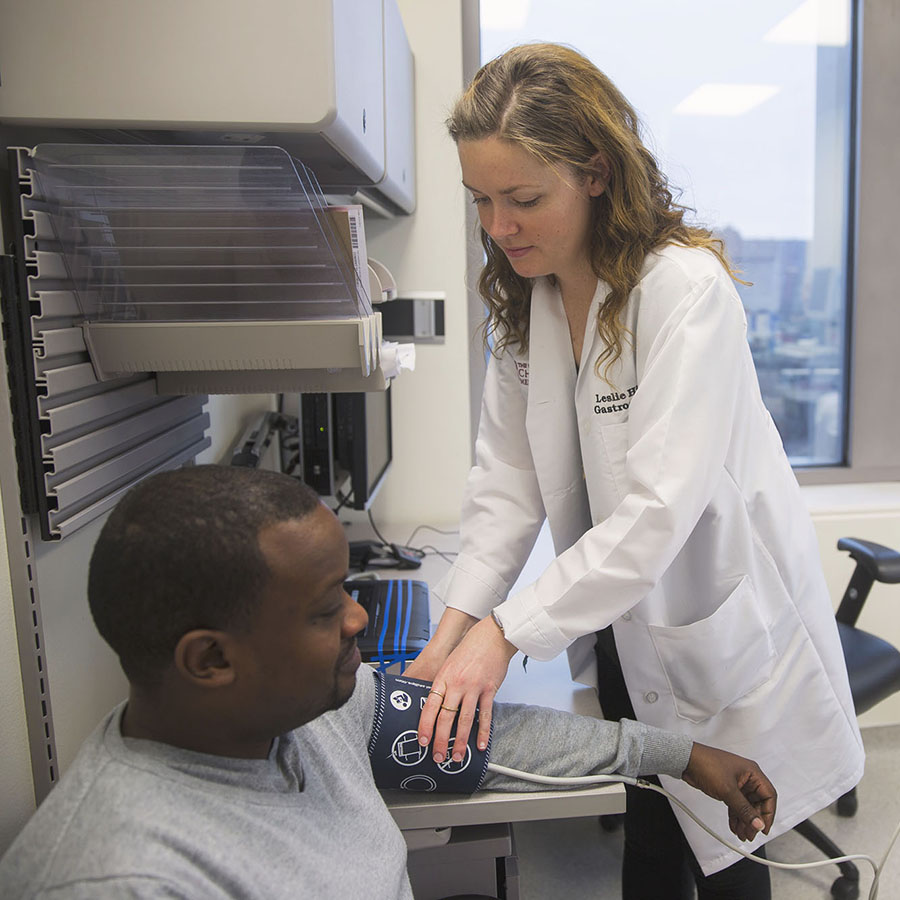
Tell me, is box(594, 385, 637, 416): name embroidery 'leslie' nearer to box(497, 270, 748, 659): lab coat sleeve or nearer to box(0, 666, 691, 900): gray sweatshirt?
box(497, 270, 748, 659): lab coat sleeve

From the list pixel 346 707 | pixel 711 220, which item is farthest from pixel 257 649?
pixel 711 220

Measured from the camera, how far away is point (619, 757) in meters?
0.92

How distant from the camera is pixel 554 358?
1.16 metres

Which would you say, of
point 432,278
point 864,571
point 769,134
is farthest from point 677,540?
point 769,134

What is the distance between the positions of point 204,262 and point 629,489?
58 centimetres

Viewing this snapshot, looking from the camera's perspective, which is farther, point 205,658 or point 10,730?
point 10,730

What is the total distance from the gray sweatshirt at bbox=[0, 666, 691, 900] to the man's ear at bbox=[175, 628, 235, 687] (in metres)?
0.08

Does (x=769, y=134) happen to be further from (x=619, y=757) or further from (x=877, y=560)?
(x=619, y=757)

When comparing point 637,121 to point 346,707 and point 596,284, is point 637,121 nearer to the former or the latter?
point 596,284

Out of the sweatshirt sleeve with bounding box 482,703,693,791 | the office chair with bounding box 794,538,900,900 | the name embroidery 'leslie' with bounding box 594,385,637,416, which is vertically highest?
the name embroidery 'leslie' with bounding box 594,385,637,416

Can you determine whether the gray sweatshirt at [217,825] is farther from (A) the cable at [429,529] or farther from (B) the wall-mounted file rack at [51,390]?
(A) the cable at [429,529]

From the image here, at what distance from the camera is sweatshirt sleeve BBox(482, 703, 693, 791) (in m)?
0.91

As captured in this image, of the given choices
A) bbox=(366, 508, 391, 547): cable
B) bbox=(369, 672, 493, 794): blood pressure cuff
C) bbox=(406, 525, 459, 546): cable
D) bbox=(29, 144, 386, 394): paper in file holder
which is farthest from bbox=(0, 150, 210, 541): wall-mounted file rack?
bbox=(406, 525, 459, 546): cable

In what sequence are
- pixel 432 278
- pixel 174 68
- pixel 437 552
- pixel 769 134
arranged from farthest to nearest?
1. pixel 769 134
2. pixel 432 278
3. pixel 437 552
4. pixel 174 68
